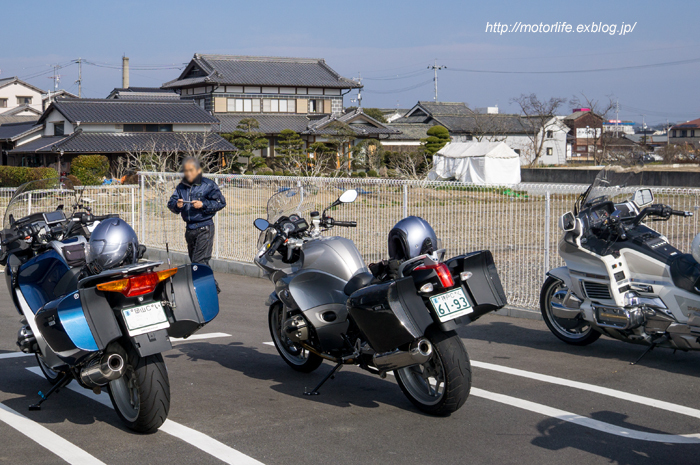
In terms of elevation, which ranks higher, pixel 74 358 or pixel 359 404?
pixel 74 358

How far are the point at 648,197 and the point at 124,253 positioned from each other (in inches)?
186

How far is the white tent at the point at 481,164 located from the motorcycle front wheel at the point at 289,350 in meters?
34.8

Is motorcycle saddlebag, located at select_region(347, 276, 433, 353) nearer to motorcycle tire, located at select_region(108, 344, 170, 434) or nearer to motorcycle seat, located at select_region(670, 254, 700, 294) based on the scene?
motorcycle tire, located at select_region(108, 344, 170, 434)

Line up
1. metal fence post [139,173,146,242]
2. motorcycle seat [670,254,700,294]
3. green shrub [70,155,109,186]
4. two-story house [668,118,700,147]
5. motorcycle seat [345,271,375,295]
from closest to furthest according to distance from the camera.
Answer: motorcycle seat [345,271,375,295] → motorcycle seat [670,254,700,294] → metal fence post [139,173,146,242] → green shrub [70,155,109,186] → two-story house [668,118,700,147]

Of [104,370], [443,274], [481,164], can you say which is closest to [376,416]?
[443,274]

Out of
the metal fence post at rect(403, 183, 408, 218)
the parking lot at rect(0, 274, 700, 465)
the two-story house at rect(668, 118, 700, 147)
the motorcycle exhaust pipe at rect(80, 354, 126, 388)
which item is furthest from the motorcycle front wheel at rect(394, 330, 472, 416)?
the two-story house at rect(668, 118, 700, 147)

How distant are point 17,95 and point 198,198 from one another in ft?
242

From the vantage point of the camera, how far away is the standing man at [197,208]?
27.0 feet

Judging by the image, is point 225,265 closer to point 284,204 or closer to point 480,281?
point 284,204

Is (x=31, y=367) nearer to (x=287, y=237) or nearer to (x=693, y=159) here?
(x=287, y=237)

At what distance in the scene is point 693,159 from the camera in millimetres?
47562

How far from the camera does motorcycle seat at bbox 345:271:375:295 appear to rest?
5.09m

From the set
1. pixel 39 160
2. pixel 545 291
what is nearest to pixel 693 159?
pixel 39 160

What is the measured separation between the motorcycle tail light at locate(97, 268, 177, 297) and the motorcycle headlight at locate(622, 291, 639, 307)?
398cm
